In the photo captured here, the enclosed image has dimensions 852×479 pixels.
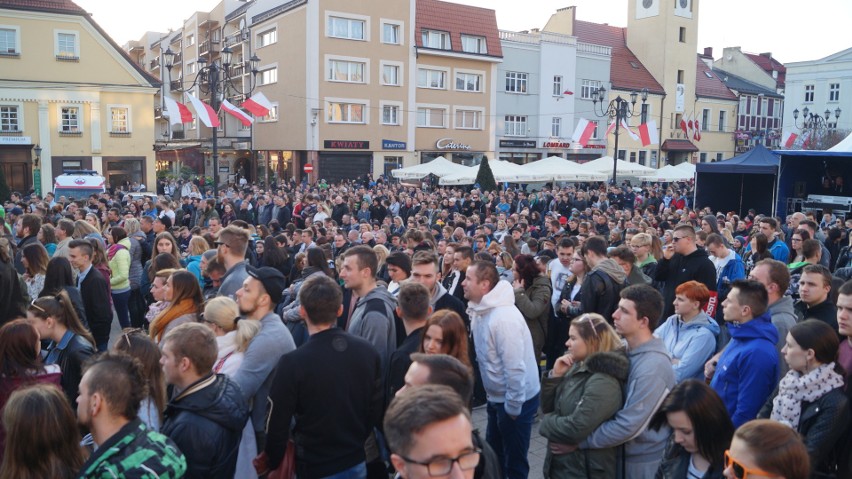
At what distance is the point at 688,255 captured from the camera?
22.6 feet

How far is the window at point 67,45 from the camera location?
31875 millimetres

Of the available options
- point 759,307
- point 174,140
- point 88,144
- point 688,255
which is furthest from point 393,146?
point 759,307

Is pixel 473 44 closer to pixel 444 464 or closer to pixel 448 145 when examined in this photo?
pixel 448 145

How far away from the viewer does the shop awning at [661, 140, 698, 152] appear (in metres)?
49.6

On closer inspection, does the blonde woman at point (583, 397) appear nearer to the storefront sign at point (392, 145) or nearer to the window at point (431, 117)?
the storefront sign at point (392, 145)

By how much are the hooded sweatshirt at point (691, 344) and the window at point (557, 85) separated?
136 ft

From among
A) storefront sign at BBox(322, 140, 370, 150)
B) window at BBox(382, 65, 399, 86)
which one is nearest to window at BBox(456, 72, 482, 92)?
window at BBox(382, 65, 399, 86)

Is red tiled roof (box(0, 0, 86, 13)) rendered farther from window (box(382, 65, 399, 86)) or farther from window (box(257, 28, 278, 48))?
window (box(382, 65, 399, 86))

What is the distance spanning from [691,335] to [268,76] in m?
38.9

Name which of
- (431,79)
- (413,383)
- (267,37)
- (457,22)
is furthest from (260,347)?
(457,22)

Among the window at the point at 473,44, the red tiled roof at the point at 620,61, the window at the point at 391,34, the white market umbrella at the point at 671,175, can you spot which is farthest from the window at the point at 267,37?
the white market umbrella at the point at 671,175

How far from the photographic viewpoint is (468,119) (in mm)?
41844

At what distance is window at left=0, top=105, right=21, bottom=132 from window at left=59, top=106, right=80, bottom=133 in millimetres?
1858

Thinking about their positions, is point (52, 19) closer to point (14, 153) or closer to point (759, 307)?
point (14, 153)
